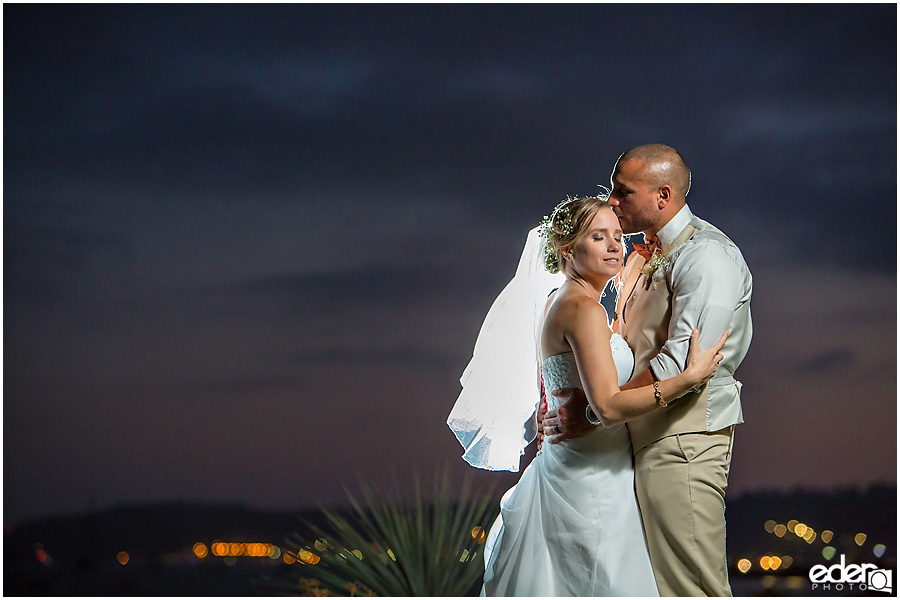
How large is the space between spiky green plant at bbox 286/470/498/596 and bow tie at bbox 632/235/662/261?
1.89m

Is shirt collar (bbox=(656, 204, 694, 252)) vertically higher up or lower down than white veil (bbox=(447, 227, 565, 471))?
higher up

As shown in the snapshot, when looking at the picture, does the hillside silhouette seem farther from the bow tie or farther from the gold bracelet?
the gold bracelet

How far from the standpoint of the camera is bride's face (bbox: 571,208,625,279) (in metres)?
3.23

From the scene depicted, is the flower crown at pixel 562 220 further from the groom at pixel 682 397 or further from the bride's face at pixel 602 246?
the groom at pixel 682 397

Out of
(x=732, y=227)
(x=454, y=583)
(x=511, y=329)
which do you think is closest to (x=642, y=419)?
(x=511, y=329)

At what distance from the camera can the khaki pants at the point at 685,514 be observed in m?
3.05

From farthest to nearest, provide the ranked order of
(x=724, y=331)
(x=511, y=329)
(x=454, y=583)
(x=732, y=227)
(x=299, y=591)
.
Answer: (x=732, y=227) < (x=299, y=591) < (x=454, y=583) < (x=511, y=329) < (x=724, y=331)

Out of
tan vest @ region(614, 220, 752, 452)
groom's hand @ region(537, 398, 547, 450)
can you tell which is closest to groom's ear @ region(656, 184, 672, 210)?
tan vest @ region(614, 220, 752, 452)

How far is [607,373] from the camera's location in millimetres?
3025

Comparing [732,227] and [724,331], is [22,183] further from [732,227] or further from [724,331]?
[724,331]

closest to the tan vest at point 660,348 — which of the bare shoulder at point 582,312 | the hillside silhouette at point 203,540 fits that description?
the bare shoulder at point 582,312

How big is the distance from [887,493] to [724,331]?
531cm

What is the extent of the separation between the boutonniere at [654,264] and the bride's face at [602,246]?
11 cm

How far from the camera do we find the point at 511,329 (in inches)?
148
